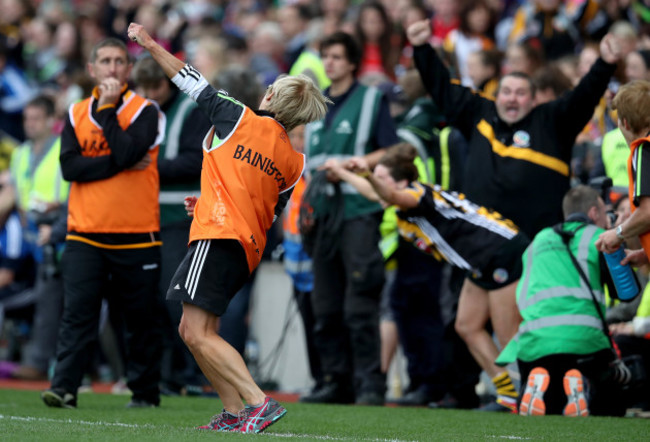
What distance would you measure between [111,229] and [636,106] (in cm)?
350

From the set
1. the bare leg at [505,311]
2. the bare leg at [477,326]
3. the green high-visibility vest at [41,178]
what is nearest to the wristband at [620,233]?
the bare leg at [505,311]

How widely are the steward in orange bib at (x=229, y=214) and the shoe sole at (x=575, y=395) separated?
7.98ft

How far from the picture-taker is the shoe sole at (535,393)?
739cm

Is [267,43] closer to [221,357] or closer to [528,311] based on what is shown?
[528,311]

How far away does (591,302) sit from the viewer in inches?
294

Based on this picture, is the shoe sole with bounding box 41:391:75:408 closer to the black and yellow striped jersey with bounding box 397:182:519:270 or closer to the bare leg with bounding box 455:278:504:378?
the black and yellow striped jersey with bounding box 397:182:519:270

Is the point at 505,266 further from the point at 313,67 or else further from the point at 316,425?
Answer: the point at 313,67

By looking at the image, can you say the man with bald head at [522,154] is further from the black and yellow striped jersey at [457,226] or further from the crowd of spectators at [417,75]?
the black and yellow striped jersey at [457,226]

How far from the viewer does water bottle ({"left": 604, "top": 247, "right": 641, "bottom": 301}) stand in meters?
7.18

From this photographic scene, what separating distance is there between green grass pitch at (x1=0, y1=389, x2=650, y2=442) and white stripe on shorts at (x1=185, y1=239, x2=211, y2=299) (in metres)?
0.74

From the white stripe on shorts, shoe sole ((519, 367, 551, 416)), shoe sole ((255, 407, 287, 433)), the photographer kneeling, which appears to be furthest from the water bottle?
the white stripe on shorts

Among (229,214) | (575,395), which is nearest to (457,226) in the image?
(575,395)

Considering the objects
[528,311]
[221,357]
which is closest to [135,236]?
[221,357]

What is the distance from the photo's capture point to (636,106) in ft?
20.5
